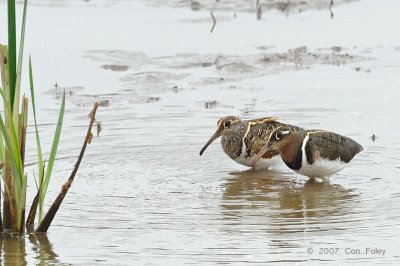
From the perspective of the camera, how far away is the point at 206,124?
1148 centimetres

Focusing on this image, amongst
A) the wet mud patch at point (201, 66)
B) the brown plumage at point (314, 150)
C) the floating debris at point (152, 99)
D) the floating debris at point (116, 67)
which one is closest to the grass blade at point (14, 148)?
the brown plumage at point (314, 150)

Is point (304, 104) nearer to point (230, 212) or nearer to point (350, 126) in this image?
point (350, 126)

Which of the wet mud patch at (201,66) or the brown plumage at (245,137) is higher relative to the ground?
the wet mud patch at (201,66)

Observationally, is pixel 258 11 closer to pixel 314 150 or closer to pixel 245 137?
pixel 245 137

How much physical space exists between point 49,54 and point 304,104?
13.6 feet

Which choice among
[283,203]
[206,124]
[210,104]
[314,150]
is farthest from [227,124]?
[283,203]

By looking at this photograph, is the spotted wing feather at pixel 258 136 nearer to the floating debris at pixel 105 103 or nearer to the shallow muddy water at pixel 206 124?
the shallow muddy water at pixel 206 124

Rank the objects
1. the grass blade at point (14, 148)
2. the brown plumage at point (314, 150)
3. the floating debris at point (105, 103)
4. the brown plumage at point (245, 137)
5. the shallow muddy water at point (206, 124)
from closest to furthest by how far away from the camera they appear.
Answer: the grass blade at point (14, 148)
the shallow muddy water at point (206, 124)
the brown plumage at point (314, 150)
the brown plumage at point (245, 137)
the floating debris at point (105, 103)

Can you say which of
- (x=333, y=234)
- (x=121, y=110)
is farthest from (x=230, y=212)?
(x=121, y=110)

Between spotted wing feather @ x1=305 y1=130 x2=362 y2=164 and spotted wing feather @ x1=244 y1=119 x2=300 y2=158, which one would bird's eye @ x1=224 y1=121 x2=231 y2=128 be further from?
spotted wing feather @ x1=305 y1=130 x2=362 y2=164

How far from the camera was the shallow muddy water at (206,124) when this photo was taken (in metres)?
7.45

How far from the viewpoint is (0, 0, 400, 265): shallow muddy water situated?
7.45 metres

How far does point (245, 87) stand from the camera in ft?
42.9

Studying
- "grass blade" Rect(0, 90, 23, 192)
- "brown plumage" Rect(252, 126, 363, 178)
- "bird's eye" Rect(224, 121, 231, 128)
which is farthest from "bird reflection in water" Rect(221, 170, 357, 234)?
"grass blade" Rect(0, 90, 23, 192)
